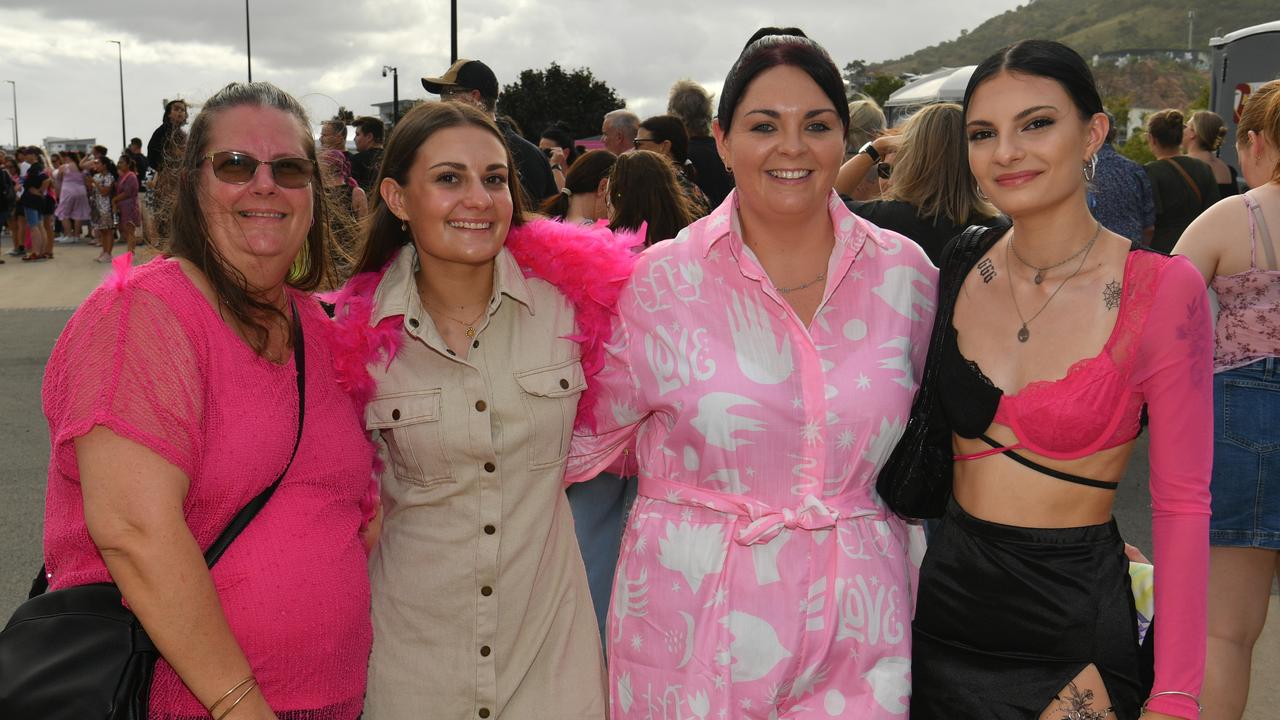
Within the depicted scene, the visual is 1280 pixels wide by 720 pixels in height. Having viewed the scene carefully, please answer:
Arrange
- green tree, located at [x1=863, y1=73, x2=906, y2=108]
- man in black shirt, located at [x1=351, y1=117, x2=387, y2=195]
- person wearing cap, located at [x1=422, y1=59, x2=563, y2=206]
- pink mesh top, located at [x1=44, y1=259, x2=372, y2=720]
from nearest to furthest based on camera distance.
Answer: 1. pink mesh top, located at [x1=44, y1=259, x2=372, y2=720]
2. person wearing cap, located at [x1=422, y1=59, x2=563, y2=206]
3. man in black shirt, located at [x1=351, y1=117, x2=387, y2=195]
4. green tree, located at [x1=863, y1=73, x2=906, y2=108]

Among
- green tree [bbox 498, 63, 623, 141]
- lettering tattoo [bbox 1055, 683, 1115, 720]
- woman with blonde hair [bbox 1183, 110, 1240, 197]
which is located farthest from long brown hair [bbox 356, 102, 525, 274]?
green tree [bbox 498, 63, 623, 141]

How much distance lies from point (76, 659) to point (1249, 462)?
3.55 meters

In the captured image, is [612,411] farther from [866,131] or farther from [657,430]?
[866,131]

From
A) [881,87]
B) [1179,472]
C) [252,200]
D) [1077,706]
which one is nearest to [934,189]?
[1179,472]

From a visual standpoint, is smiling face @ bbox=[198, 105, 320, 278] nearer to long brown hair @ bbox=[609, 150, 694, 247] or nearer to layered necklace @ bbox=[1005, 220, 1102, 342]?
layered necklace @ bbox=[1005, 220, 1102, 342]

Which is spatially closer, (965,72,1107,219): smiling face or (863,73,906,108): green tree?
(965,72,1107,219): smiling face

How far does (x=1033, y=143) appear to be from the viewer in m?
2.39

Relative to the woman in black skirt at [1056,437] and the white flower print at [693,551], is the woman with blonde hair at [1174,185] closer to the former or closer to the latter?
the woman in black skirt at [1056,437]

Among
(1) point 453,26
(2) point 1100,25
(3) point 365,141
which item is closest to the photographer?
(3) point 365,141

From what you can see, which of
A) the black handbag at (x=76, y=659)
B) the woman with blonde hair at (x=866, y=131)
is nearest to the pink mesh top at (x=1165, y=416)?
the black handbag at (x=76, y=659)

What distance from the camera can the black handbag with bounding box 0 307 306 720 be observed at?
6.15ft

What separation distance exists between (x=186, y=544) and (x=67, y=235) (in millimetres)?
28009

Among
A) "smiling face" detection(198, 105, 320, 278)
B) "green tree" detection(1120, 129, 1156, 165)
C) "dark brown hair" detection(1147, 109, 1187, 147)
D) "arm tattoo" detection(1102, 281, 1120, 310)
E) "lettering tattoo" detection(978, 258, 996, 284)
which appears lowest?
"arm tattoo" detection(1102, 281, 1120, 310)

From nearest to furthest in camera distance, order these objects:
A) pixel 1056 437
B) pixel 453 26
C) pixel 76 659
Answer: pixel 76 659
pixel 1056 437
pixel 453 26
